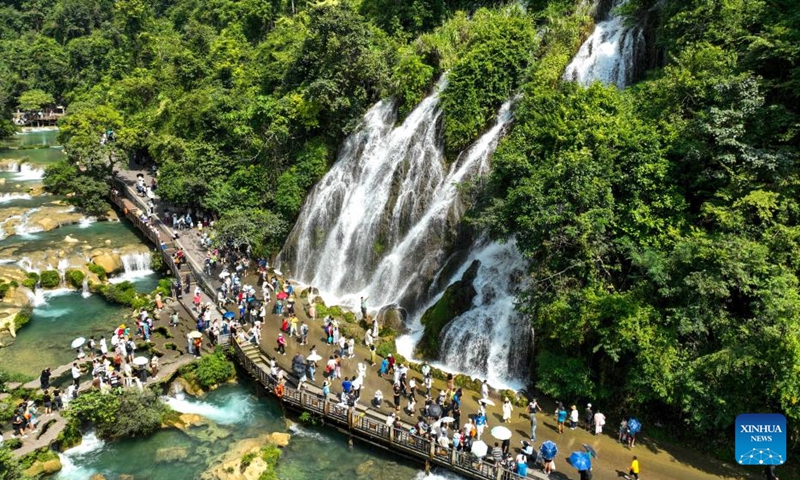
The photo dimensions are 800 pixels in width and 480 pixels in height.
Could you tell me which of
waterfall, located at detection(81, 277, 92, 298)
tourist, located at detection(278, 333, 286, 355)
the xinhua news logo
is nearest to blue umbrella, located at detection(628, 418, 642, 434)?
the xinhua news logo

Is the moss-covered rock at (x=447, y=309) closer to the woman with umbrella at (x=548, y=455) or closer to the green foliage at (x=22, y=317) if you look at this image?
the woman with umbrella at (x=548, y=455)

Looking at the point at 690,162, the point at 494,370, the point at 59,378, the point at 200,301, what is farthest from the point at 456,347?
the point at 59,378

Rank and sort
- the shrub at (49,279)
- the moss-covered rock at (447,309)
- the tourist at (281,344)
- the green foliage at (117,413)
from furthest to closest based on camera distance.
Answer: the shrub at (49,279) → the tourist at (281,344) → the moss-covered rock at (447,309) → the green foliage at (117,413)

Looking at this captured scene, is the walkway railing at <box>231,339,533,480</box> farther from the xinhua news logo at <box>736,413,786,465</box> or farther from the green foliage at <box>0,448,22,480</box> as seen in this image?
the green foliage at <box>0,448,22,480</box>

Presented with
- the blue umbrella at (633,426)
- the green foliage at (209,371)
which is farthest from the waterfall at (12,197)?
the blue umbrella at (633,426)

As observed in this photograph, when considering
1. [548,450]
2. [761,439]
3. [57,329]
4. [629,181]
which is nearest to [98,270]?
[57,329]

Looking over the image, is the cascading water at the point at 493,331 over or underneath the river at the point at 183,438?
over
